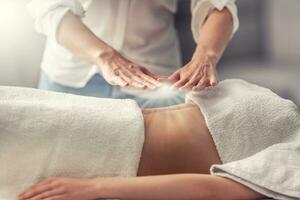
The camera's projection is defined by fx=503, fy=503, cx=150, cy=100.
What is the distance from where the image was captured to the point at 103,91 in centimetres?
124

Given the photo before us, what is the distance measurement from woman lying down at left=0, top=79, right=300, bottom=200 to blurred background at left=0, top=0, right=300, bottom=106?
0.27m

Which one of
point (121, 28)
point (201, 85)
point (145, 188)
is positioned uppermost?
point (121, 28)

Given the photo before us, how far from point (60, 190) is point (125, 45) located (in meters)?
0.53

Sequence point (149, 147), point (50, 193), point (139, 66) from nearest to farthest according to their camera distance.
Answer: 1. point (50, 193)
2. point (149, 147)
3. point (139, 66)

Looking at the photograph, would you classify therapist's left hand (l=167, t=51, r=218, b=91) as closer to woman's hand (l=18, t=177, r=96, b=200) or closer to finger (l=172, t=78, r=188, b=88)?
finger (l=172, t=78, r=188, b=88)

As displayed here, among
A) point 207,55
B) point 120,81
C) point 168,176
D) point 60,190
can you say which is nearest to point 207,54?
point 207,55

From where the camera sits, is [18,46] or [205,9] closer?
[205,9]

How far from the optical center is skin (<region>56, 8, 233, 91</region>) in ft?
3.34

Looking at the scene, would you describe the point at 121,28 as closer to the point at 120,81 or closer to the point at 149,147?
the point at 120,81

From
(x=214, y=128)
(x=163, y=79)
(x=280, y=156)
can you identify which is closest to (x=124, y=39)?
(x=163, y=79)

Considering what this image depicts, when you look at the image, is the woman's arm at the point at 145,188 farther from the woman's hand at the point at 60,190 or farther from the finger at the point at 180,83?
the finger at the point at 180,83

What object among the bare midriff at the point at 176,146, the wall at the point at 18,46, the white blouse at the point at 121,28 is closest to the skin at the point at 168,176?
the bare midriff at the point at 176,146

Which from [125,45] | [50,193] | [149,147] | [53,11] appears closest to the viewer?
[50,193]

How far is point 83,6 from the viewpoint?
1208 millimetres
